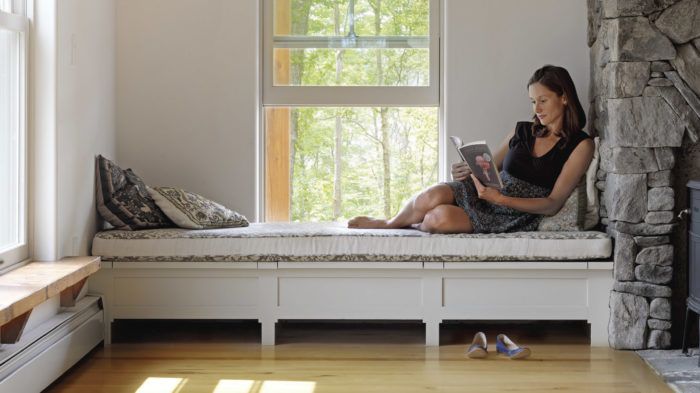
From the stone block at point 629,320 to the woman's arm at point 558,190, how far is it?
512 mm

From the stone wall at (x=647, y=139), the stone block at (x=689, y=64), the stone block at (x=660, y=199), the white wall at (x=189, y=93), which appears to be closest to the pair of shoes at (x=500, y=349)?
the stone wall at (x=647, y=139)

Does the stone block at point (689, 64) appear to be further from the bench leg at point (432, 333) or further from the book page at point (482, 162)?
the bench leg at point (432, 333)

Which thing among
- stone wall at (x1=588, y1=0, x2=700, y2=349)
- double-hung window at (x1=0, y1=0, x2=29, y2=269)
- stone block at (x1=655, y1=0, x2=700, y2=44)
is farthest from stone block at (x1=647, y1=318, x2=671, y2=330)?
double-hung window at (x1=0, y1=0, x2=29, y2=269)

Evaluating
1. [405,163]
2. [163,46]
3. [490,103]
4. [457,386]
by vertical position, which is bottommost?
[457,386]

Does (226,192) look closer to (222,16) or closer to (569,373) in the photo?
(222,16)

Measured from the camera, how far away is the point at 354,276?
13.7 ft

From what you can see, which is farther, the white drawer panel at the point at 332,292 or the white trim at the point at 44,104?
the white drawer panel at the point at 332,292

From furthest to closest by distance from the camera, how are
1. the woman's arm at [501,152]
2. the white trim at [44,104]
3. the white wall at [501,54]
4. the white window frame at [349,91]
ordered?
the white window frame at [349,91]
the white wall at [501,54]
the woman's arm at [501,152]
the white trim at [44,104]

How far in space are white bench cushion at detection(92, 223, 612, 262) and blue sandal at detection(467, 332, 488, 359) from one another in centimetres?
37

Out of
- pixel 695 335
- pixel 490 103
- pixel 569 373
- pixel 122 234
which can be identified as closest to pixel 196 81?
pixel 122 234

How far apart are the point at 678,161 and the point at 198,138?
249cm

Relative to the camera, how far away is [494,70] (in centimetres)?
481

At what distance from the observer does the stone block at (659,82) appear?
399cm

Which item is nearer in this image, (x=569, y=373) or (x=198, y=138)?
(x=569, y=373)
